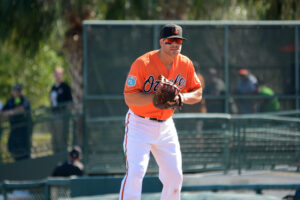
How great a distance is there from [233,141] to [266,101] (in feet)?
4.24

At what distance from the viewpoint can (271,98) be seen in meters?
9.61

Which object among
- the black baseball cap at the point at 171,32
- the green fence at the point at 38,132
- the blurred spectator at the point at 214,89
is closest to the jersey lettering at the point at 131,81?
the black baseball cap at the point at 171,32

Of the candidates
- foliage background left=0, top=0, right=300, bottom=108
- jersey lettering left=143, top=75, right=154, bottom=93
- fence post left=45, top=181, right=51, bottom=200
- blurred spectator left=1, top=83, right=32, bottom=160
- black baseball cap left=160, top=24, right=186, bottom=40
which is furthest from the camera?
foliage background left=0, top=0, right=300, bottom=108

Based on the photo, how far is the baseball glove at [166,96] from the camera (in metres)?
4.86

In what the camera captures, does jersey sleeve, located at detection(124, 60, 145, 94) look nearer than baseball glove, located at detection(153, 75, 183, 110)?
No

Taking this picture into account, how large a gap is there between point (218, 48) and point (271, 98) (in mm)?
1313

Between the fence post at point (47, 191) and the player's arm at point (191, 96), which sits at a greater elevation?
the player's arm at point (191, 96)

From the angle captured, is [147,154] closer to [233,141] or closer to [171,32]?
[171,32]

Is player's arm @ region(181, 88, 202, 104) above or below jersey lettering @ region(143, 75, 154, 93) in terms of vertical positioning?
below

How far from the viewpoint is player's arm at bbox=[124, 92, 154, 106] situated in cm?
495

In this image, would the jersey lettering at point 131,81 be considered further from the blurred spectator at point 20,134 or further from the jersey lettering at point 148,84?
the blurred spectator at point 20,134

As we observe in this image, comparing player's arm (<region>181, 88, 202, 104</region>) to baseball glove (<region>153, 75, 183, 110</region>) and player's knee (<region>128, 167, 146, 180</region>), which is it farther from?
player's knee (<region>128, 167, 146, 180</region>)

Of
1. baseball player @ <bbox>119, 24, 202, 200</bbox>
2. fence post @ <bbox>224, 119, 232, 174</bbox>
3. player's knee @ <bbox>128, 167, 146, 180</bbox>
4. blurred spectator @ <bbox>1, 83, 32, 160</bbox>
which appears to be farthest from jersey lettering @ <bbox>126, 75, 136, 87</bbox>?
blurred spectator @ <bbox>1, 83, 32, 160</bbox>

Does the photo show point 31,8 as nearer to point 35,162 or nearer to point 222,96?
point 35,162
